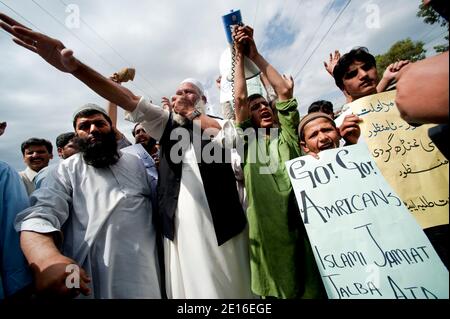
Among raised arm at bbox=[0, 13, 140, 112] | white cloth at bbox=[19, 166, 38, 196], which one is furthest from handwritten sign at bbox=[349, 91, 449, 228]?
white cloth at bbox=[19, 166, 38, 196]

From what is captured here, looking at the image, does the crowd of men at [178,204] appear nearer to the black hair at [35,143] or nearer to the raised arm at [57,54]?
the raised arm at [57,54]

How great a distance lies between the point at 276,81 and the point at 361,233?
131cm

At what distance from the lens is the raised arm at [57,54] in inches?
58.4

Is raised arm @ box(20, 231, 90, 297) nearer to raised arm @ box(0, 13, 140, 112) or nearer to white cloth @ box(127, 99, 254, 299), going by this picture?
white cloth @ box(127, 99, 254, 299)

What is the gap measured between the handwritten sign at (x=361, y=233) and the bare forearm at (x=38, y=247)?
4.95ft

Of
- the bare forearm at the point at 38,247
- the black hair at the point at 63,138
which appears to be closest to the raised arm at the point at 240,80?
the bare forearm at the point at 38,247

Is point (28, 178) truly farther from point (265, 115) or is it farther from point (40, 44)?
point (265, 115)

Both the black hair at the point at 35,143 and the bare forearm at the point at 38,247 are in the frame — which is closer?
the bare forearm at the point at 38,247

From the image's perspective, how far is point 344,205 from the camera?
149cm

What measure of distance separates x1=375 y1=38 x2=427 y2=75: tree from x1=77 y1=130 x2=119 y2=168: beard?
27.8m

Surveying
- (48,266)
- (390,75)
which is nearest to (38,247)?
(48,266)

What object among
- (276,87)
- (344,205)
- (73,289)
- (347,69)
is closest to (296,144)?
(276,87)

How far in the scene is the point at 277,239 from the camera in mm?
1612
